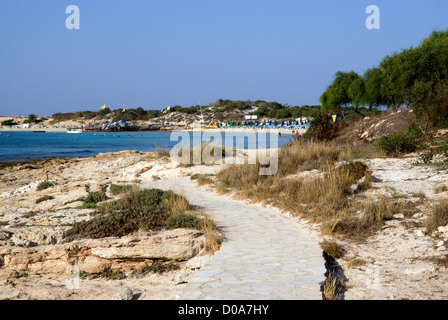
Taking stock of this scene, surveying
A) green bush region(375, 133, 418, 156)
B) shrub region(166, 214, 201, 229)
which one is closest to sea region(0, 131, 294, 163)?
green bush region(375, 133, 418, 156)

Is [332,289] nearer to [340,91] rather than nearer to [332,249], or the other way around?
[332,249]

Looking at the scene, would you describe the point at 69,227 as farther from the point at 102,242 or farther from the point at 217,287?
the point at 217,287

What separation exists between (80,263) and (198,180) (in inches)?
291

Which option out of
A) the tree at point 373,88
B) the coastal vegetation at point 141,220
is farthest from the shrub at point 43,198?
the tree at point 373,88

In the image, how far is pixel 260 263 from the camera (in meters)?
6.37

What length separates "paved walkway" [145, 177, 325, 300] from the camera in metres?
5.23

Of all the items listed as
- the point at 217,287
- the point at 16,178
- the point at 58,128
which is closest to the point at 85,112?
the point at 58,128

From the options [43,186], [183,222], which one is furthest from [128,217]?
[43,186]

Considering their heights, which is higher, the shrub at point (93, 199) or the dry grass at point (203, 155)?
the dry grass at point (203, 155)

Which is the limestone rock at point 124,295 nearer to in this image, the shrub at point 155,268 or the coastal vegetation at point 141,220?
the shrub at point 155,268

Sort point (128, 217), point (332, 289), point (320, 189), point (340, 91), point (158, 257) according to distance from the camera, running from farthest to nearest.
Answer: point (340, 91)
point (320, 189)
point (128, 217)
point (158, 257)
point (332, 289)

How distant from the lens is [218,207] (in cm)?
1095

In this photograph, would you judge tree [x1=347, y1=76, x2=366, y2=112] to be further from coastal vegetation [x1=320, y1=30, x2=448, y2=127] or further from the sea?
the sea

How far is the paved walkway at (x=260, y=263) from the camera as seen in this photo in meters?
5.23
